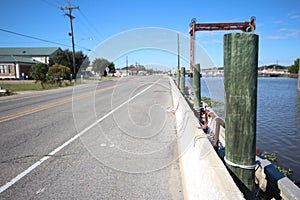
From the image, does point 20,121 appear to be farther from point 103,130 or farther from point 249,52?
point 249,52

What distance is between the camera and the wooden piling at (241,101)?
2.22m

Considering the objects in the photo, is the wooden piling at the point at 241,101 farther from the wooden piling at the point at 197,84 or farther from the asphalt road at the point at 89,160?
the wooden piling at the point at 197,84

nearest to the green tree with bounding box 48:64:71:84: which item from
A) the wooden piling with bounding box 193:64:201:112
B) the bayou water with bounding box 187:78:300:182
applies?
the bayou water with bounding box 187:78:300:182

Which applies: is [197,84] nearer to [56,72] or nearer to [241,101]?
[241,101]

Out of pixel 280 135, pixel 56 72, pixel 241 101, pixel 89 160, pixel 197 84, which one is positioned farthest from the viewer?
pixel 56 72

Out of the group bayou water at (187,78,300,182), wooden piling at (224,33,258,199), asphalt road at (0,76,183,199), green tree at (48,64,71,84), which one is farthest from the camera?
green tree at (48,64,71,84)

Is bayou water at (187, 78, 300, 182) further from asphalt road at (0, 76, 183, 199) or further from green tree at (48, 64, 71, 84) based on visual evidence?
green tree at (48, 64, 71, 84)

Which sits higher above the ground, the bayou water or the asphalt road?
the asphalt road

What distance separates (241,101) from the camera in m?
2.27

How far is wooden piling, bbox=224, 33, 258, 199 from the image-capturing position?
7.27ft

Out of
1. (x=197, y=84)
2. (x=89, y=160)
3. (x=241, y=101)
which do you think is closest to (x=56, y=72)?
(x=197, y=84)

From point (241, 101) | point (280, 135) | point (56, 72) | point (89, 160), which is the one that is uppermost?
point (56, 72)

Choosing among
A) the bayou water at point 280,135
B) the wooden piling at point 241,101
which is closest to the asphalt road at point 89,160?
the wooden piling at point 241,101

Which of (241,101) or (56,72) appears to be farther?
(56,72)
